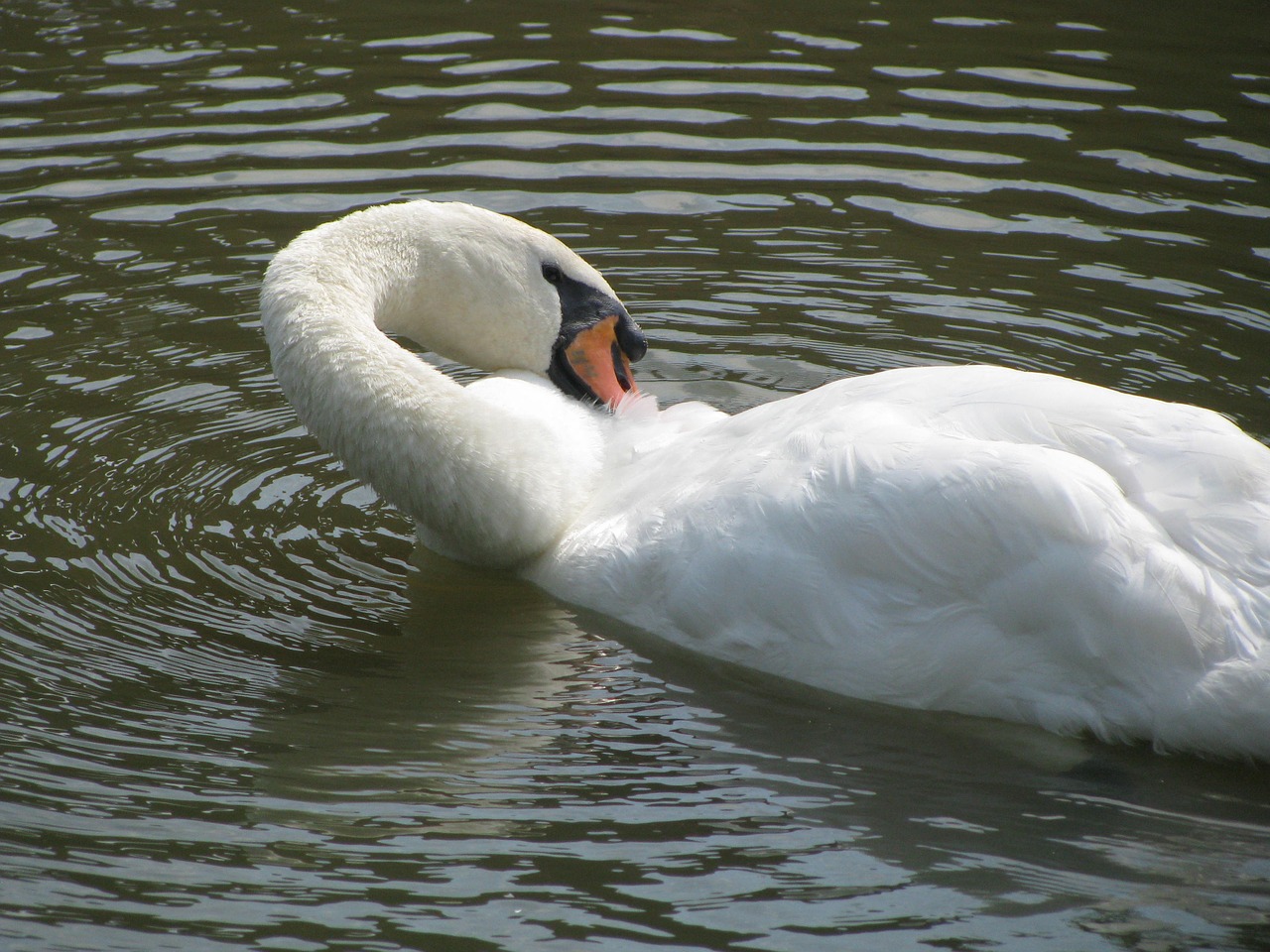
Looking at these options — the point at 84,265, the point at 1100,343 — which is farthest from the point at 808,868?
the point at 84,265

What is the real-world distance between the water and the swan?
20 centimetres

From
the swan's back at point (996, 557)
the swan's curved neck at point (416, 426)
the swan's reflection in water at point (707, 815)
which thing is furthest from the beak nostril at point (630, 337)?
the swan's reflection in water at point (707, 815)

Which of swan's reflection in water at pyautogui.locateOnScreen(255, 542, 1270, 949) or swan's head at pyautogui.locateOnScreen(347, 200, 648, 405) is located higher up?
swan's head at pyautogui.locateOnScreen(347, 200, 648, 405)

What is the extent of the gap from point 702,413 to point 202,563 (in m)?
1.90

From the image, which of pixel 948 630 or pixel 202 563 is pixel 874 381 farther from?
pixel 202 563

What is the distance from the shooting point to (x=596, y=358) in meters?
6.23

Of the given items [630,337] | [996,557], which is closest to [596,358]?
[630,337]

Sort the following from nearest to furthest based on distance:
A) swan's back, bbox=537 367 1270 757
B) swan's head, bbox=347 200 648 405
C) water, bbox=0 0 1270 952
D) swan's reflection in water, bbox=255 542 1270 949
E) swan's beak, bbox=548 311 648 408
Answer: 1. swan's reflection in water, bbox=255 542 1270 949
2. water, bbox=0 0 1270 952
3. swan's back, bbox=537 367 1270 757
4. swan's head, bbox=347 200 648 405
5. swan's beak, bbox=548 311 648 408

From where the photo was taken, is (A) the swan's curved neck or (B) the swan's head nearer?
(A) the swan's curved neck

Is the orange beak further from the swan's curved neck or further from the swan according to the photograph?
the swan's curved neck

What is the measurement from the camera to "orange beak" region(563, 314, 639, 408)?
6.21 meters

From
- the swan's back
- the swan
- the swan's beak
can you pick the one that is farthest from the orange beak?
the swan's back

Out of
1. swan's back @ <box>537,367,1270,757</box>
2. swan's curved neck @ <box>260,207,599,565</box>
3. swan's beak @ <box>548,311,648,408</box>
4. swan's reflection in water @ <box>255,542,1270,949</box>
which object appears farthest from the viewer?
swan's beak @ <box>548,311,648,408</box>

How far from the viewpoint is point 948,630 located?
175 inches
